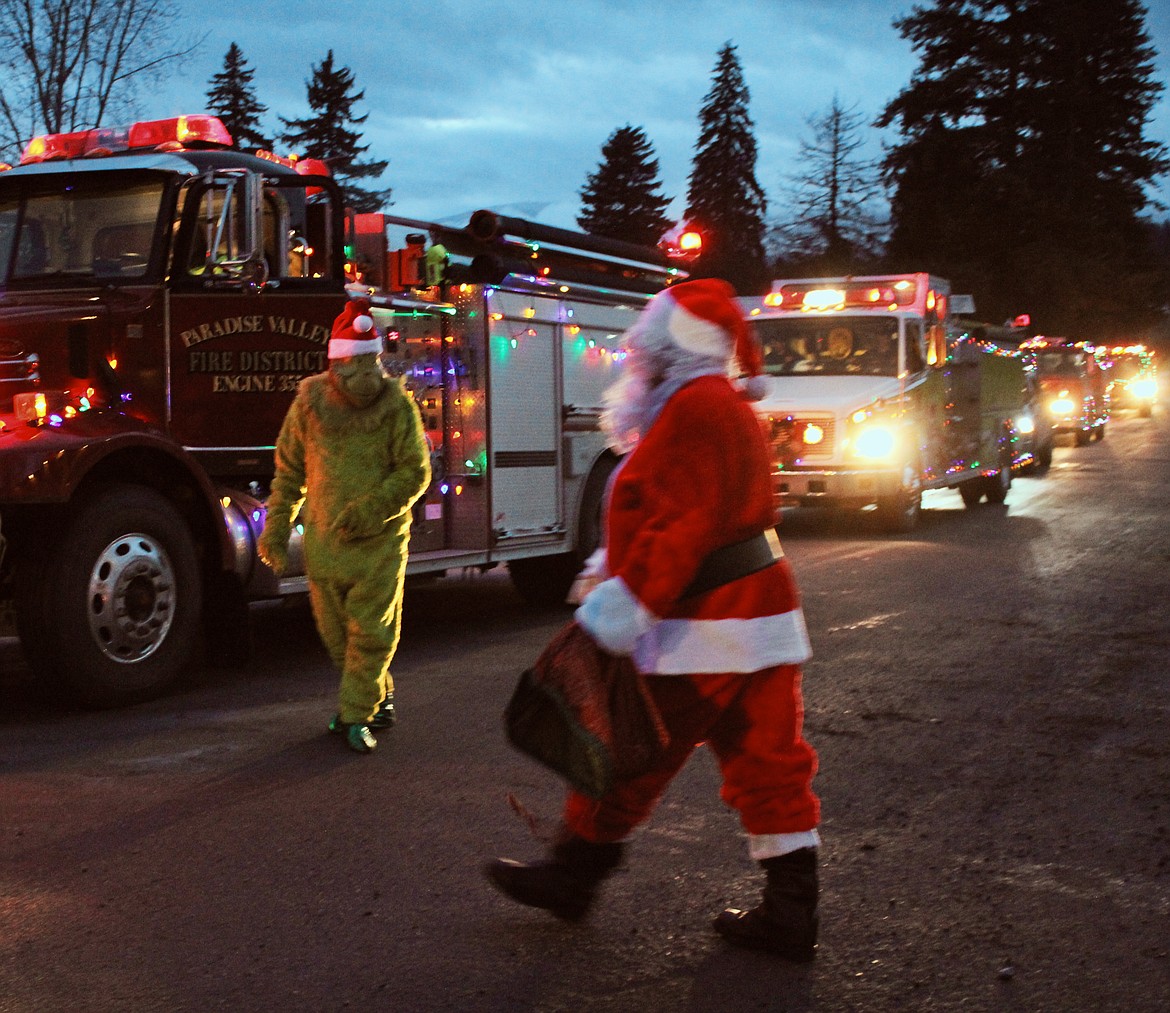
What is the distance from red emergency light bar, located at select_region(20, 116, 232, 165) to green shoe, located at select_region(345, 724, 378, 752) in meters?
3.83

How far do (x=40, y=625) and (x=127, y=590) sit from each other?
45 centimetres

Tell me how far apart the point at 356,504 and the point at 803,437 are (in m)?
10.3

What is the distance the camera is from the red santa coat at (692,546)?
3707 mm

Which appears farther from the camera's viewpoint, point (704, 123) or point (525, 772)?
point (704, 123)

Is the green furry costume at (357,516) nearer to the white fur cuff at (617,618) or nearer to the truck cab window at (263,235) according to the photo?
the truck cab window at (263,235)

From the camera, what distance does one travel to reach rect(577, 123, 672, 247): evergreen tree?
68.5 m

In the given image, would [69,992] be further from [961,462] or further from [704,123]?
[704,123]

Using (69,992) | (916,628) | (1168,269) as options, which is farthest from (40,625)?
(1168,269)

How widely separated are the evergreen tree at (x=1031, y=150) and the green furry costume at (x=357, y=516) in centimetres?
5159

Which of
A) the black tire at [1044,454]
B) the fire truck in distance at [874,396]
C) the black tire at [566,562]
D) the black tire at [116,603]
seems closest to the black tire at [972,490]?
the fire truck in distance at [874,396]

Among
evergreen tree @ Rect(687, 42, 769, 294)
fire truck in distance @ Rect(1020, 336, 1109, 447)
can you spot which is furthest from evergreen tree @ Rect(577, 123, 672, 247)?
fire truck in distance @ Rect(1020, 336, 1109, 447)

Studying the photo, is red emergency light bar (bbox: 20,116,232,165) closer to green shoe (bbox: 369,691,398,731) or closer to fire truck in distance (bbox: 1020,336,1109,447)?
green shoe (bbox: 369,691,398,731)

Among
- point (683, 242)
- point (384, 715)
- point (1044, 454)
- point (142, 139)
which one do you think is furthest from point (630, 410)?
point (1044, 454)

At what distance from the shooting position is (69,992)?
3719mm
